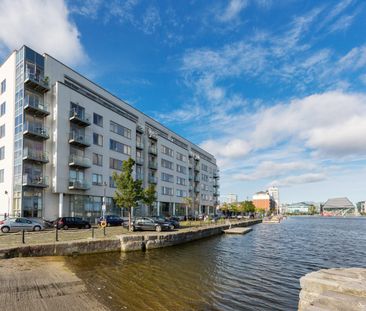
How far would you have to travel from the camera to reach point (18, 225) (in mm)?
28750

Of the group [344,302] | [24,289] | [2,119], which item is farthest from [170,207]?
[344,302]

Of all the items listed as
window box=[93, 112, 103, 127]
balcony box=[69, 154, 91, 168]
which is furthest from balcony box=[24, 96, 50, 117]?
window box=[93, 112, 103, 127]

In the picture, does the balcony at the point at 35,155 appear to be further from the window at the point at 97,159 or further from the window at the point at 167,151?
the window at the point at 167,151

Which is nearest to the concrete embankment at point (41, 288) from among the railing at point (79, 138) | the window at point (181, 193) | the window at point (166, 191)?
the railing at point (79, 138)

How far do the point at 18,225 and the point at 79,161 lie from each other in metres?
13.5

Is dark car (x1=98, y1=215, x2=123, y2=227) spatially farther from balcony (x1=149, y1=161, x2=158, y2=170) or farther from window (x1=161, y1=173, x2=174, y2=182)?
window (x1=161, y1=173, x2=174, y2=182)

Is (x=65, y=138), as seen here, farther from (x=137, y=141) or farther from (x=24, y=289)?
(x=24, y=289)

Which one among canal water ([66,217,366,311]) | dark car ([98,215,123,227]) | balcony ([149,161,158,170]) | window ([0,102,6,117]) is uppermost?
window ([0,102,6,117])

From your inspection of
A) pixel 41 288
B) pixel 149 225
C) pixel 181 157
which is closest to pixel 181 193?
pixel 181 157

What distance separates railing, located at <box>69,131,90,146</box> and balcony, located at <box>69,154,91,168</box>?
6.53 feet

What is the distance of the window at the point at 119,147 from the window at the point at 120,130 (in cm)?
180

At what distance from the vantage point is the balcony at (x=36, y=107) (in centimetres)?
3560

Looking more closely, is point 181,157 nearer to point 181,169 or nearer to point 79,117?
point 181,169

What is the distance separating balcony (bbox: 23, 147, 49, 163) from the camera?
34831mm
